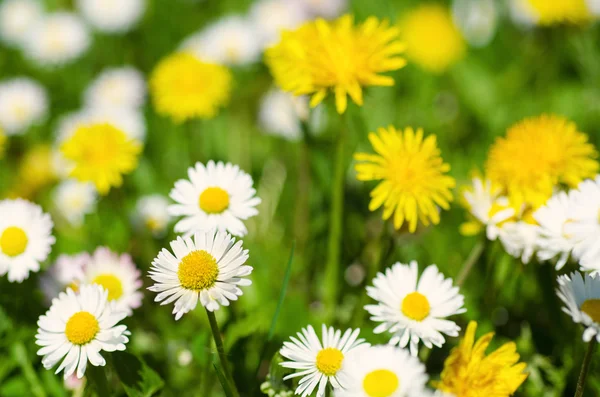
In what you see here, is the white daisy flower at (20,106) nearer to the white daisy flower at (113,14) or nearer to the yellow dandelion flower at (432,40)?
the white daisy flower at (113,14)

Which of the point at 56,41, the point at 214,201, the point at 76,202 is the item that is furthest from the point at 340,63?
the point at 56,41

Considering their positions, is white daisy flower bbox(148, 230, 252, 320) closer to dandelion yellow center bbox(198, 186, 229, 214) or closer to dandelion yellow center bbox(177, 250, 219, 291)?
dandelion yellow center bbox(177, 250, 219, 291)

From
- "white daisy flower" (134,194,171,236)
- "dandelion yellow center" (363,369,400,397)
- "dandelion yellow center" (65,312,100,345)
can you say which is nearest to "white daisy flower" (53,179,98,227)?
"white daisy flower" (134,194,171,236)

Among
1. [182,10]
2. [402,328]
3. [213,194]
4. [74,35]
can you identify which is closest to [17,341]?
[213,194]

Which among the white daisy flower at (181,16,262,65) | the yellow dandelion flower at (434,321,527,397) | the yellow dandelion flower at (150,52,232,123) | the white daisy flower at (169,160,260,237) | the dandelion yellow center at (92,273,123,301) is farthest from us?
the white daisy flower at (181,16,262,65)

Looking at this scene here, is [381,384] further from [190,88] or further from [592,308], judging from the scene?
[190,88]

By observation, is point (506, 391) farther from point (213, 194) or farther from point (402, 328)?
point (213, 194)

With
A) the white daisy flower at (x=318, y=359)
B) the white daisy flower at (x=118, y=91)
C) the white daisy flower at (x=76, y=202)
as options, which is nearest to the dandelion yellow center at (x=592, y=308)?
the white daisy flower at (x=318, y=359)
